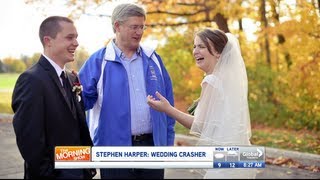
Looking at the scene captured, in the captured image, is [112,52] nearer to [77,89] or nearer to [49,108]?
[77,89]

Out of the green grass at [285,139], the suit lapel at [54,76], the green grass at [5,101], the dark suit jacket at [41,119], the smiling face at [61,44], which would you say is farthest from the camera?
the green grass at [285,139]

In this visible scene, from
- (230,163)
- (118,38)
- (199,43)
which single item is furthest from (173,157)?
(118,38)

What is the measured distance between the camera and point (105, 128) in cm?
272

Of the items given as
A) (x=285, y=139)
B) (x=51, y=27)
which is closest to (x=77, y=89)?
(x=51, y=27)

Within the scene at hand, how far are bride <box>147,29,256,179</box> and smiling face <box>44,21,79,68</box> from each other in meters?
0.55

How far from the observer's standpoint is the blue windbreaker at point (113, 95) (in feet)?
8.70

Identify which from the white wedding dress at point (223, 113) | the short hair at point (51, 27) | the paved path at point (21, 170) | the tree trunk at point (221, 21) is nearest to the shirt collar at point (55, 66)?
the short hair at point (51, 27)

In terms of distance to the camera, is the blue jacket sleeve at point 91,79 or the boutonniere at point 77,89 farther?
the blue jacket sleeve at point 91,79

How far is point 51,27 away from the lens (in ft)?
7.16

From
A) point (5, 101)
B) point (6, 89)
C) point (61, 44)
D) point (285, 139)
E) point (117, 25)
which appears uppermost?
point (117, 25)

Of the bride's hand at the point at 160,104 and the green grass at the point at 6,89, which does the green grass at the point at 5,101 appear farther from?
the bride's hand at the point at 160,104

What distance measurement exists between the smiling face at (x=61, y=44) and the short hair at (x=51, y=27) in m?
0.01

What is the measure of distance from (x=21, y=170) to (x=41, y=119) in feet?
8.67

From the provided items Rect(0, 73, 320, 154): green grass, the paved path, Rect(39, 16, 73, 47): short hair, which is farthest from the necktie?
Rect(0, 73, 320, 154): green grass
